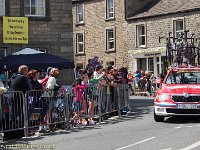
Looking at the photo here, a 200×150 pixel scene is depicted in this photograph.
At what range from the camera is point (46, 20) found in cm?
2447

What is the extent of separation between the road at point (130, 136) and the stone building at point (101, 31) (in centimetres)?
2914

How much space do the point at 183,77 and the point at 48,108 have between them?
15.8 feet

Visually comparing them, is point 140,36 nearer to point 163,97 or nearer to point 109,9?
point 109,9

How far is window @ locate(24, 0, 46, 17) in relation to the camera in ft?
79.5

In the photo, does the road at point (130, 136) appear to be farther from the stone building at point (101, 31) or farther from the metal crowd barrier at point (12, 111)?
the stone building at point (101, 31)

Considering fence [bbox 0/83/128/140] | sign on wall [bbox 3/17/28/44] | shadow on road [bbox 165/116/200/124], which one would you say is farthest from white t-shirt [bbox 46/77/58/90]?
sign on wall [bbox 3/17/28/44]

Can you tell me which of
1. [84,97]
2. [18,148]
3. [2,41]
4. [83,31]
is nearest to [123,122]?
[84,97]

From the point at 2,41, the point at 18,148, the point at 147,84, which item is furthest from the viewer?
the point at 147,84

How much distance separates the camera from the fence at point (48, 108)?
41.5ft

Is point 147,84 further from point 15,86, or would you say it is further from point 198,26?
point 15,86

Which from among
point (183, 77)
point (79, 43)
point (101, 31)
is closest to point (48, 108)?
point (183, 77)

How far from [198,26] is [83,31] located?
509 inches

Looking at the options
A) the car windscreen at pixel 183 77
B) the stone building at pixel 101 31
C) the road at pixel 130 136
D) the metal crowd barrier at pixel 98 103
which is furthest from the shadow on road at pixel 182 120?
the stone building at pixel 101 31

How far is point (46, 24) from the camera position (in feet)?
80.3
